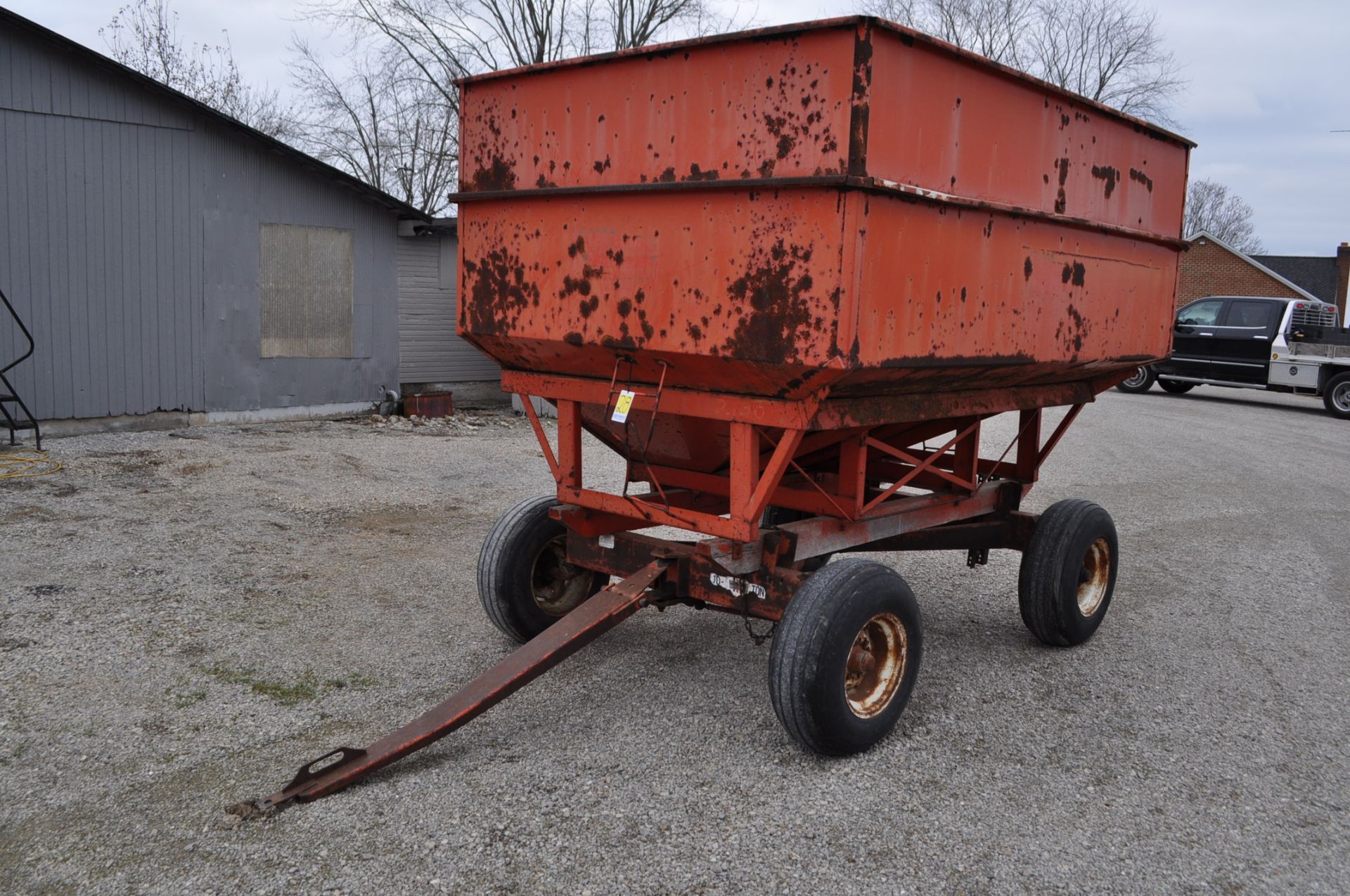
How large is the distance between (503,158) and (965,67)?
1.96m

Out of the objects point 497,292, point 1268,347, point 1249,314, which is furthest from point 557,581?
point 1249,314

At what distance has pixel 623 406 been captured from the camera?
4250 millimetres

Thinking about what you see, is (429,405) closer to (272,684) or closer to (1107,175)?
(272,684)

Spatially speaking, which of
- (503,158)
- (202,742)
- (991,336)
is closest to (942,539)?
(991,336)

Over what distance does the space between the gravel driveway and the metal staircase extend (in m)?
2.72

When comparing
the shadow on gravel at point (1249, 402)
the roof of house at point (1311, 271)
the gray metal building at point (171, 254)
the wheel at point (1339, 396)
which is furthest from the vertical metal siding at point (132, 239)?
the roof of house at point (1311, 271)

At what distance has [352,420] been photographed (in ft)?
44.7

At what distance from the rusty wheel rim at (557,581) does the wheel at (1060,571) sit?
2.25m

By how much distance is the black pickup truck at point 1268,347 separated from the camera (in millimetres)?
18766

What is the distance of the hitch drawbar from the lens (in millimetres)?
3445

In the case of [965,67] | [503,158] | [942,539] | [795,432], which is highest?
[965,67]

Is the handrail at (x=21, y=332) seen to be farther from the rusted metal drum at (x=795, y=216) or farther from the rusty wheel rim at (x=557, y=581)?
the rusted metal drum at (x=795, y=216)

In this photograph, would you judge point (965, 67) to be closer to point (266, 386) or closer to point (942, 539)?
point (942, 539)

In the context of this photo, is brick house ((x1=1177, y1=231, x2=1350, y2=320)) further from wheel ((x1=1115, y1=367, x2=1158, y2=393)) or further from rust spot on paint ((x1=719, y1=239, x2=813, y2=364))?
rust spot on paint ((x1=719, y1=239, x2=813, y2=364))
